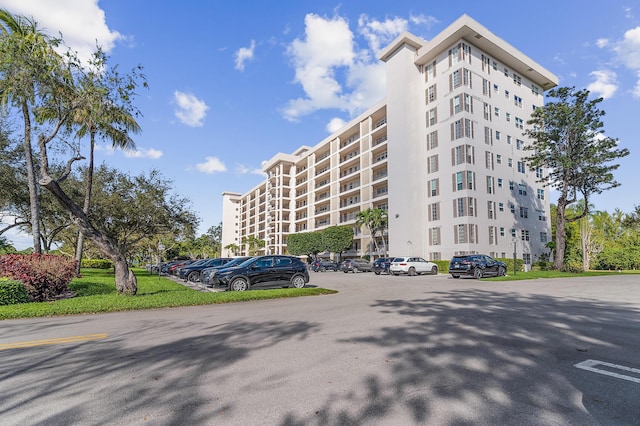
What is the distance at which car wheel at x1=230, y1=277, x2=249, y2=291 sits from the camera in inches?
596

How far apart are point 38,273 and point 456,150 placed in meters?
37.1

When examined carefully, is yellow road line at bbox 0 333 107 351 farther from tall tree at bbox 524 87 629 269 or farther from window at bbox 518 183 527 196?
window at bbox 518 183 527 196

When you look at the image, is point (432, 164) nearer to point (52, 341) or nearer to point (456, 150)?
point (456, 150)

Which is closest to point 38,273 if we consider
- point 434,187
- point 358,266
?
point 358,266

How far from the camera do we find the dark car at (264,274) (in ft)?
50.0

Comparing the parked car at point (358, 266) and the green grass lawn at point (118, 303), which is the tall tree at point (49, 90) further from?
the parked car at point (358, 266)

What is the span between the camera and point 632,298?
41.7ft

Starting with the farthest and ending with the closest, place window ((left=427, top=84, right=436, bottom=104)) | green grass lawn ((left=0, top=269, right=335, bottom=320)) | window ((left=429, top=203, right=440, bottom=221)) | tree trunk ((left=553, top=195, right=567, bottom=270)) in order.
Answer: window ((left=427, top=84, right=436, bottom=104))
window ((left=429, top=203, right=440, bottom=221))
tree trunk ((left=553, top=195, right=567, bottom=270))
green grass lawn ((left=0, top=269, right=335, bottom=320))

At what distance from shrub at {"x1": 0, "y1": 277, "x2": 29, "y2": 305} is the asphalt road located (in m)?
3.78

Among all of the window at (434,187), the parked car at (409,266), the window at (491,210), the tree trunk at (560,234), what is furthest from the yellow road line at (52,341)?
the window at (491,210)

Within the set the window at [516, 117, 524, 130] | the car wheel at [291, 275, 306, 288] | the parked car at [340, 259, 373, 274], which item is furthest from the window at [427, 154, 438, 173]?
the car wheel at [291, 275, 306, 288]

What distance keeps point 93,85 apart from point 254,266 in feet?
31.3

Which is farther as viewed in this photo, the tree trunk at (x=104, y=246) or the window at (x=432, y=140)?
the window at (x=432, y=140)

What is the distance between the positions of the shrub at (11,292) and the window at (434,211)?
120ft
